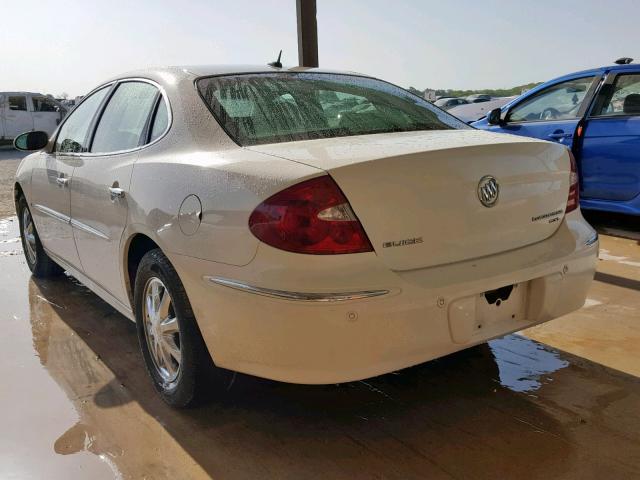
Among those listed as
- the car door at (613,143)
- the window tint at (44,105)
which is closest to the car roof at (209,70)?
the car door at (613,143)

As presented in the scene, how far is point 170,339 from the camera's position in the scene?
8.96 ft

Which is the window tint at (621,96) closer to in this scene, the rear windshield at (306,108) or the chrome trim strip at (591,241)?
the rear windshield at (306,108)

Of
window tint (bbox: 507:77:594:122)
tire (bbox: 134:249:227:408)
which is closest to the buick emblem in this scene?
tire (bbox: 134:249:227:408)

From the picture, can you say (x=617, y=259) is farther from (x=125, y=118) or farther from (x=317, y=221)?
(x=125, y=118)

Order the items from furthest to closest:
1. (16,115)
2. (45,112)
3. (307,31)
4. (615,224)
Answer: (45,112) < (16,115) < (307,31) < (615,224)

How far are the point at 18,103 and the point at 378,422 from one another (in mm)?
21754

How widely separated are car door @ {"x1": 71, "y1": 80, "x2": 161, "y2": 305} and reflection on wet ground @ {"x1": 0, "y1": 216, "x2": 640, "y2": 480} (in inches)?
20.9

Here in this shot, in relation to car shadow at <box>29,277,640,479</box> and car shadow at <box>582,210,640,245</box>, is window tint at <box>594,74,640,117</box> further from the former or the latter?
car shadow at <box>29,277,640,479</box>

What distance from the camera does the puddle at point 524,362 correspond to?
112 inches

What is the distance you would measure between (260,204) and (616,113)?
453 centimetres

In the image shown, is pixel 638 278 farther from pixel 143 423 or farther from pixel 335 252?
pixel 143 423

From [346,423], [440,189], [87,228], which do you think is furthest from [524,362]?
[87,228]

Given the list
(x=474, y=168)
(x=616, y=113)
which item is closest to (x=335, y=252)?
(x=474, y=168)

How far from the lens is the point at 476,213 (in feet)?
7.54
